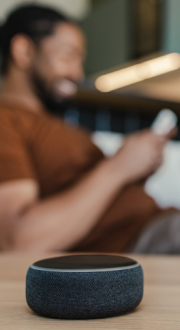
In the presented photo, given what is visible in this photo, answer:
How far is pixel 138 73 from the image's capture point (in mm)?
Result: 2092

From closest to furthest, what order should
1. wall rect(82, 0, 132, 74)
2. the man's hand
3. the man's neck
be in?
the man's hand
the man's neck
wall rect(82, 0, 132, 74)

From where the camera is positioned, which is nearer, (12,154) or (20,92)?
(12,154)

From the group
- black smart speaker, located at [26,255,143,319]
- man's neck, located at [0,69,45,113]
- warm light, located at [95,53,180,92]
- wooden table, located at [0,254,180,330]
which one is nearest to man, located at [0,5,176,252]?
man's neck, located at [0,69,45,113]

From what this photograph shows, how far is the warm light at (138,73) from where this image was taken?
6.38 feet

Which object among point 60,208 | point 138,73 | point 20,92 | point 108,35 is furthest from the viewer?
point 108,35

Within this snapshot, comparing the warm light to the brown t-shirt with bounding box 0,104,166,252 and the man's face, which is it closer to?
the man's face

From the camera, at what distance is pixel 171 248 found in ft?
2.24

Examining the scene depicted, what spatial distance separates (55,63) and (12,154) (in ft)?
1.95

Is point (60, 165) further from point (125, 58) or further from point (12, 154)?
point (125, 58)

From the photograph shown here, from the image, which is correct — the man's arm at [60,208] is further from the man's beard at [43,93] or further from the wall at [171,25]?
the wall at [171,25]

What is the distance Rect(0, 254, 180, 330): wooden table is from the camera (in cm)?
24

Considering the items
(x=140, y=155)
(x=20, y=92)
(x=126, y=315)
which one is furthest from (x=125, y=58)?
(x=126, y=315)

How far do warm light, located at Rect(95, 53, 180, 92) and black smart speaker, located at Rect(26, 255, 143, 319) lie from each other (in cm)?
181

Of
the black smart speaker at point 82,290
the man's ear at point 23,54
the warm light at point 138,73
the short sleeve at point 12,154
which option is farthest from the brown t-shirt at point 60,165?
the warm light at point 138,73
